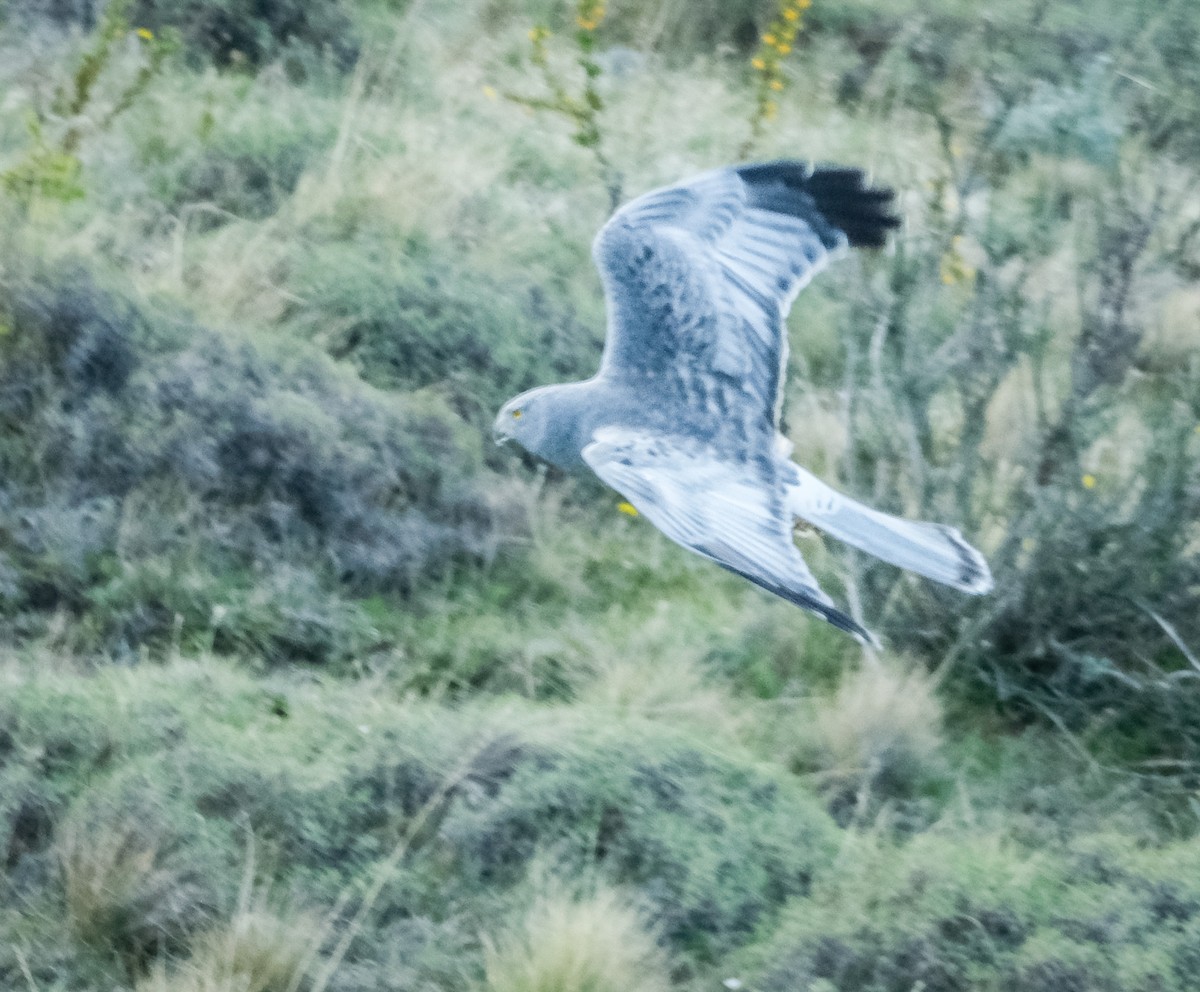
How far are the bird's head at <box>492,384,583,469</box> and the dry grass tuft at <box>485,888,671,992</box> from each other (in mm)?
852

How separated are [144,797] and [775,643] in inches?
73.8

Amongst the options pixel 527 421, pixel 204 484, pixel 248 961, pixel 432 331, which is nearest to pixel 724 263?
pixel 527 421

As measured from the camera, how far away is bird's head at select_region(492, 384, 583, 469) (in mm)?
2834

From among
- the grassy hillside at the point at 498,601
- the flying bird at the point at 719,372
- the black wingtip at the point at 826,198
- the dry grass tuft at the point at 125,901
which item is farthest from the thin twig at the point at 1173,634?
the dry grass tuft at the point at 125,901

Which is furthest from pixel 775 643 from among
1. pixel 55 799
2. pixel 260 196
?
pixel 260 196

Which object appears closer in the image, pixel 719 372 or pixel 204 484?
pixel 719 372

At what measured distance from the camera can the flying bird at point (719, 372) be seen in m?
2.63

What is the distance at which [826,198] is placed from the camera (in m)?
3.15

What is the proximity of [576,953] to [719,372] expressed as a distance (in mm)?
1101

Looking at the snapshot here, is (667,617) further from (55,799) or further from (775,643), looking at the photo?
(55,799)

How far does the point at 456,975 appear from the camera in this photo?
9.77ft

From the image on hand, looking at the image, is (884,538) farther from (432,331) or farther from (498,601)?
(432,331)

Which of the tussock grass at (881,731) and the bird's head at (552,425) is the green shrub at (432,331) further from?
the bird's head at (552,425)

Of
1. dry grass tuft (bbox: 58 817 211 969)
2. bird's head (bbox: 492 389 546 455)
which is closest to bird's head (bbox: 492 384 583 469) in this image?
bird's head (bbox: 492 389 546 455)
